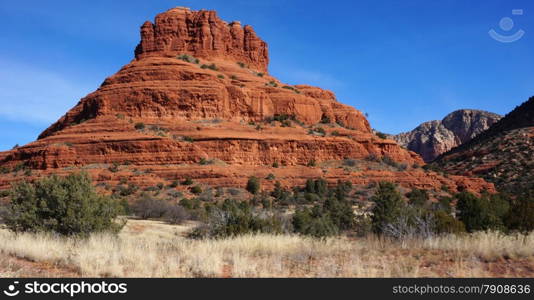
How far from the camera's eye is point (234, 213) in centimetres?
1350

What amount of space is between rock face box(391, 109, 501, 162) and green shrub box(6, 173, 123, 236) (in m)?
137

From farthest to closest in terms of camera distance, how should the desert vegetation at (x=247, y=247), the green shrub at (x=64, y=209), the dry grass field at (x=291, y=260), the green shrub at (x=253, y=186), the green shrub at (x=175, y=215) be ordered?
the green shrub at (x=253, y=186), the green shrub at (x=175, y=215), the green shrub at (x=64, y=209), the desert vegetation at (x=247, y=247), the dry grass field at (x=291, y=260)

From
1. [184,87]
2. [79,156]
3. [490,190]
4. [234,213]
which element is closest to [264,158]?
[184,87]

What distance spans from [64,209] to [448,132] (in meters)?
150

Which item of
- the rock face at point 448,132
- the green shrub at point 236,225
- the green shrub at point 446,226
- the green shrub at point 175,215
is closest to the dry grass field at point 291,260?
the green shrub at point 236,225

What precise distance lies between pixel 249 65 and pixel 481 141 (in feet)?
154

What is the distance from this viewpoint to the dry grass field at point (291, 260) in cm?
632

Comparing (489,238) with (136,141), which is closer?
(489,238)

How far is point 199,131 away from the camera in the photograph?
4953 cm

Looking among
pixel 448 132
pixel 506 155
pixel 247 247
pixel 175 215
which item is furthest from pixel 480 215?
pixel 448 132

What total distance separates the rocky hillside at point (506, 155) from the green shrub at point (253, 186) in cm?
3127

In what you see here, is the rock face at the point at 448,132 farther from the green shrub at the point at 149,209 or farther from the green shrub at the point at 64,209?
the green shrub at the point at 64,209

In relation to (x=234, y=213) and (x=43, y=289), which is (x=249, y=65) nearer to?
(x=234, y=213)

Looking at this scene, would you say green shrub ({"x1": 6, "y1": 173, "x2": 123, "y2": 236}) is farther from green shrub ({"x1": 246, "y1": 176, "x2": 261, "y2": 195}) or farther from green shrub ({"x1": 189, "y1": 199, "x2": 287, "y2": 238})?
green shrub ({"x1": 246, "y1": 176, "x2": 261, "y2": 195})
